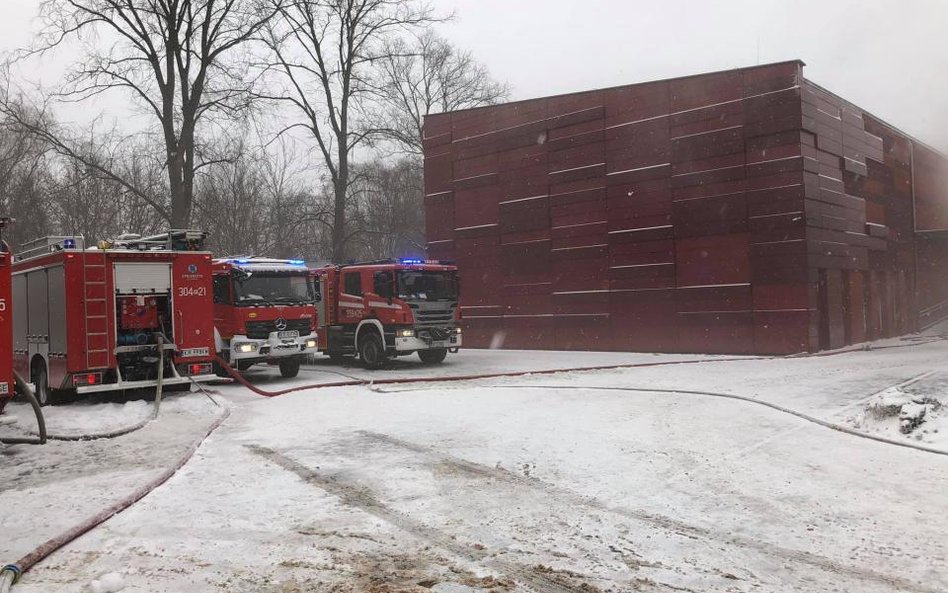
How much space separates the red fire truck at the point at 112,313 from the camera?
11.5 metres

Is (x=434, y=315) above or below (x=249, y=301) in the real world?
below

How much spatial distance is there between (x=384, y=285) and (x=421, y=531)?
41.6ft

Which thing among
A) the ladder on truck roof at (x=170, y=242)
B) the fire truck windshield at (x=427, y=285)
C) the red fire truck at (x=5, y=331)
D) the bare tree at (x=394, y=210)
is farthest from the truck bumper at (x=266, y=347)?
the bare tree at (x=394, y=210)

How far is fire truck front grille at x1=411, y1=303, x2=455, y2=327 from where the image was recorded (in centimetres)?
1766

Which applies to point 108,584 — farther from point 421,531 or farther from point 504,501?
point 504,501

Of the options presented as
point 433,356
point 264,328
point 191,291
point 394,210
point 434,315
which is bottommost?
point 433,356

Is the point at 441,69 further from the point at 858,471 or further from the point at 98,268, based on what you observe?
the point at 858,471

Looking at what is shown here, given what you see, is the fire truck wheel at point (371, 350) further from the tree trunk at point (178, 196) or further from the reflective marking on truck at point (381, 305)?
the tree trunk at point (178, 196)

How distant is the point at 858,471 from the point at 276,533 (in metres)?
5.38

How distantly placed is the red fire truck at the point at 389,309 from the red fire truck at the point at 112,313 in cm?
460

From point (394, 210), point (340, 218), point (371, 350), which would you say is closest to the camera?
point (371, 350)

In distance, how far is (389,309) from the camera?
17562 millimetres

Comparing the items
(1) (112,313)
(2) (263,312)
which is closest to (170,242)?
(1) (112,313)

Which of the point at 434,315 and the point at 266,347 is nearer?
the point at 266,347
